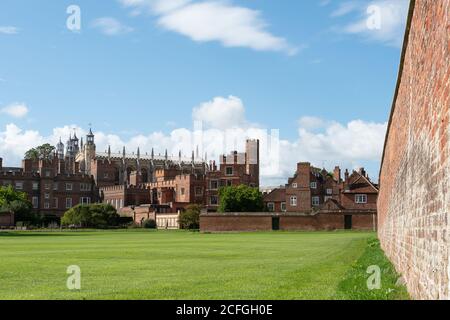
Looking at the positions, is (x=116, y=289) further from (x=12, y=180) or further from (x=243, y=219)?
(x=12, y=180)

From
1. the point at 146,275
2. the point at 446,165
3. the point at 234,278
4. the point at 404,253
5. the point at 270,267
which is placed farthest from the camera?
the point at 270,267

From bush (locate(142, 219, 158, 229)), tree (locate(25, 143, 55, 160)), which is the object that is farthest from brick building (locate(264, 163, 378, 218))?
tree (locate(25, 143, 55, 160))

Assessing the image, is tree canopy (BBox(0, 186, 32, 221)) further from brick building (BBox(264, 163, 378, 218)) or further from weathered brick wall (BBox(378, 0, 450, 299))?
weathered brick wall (BBox(378, 0, 450, 299))

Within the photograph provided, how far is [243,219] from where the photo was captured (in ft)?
270

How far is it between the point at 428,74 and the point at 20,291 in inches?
356

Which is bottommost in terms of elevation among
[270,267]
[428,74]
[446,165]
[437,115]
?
[270,267]

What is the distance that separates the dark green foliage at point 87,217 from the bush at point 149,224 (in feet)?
23.1

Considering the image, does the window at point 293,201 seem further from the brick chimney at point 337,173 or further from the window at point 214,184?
the window at point 214,184

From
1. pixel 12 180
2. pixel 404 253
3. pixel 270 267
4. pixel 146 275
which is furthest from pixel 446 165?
pixel 12 180

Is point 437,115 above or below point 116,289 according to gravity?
above

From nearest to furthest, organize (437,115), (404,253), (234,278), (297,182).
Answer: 1. (437,115)
2. (404,253)
3. (234,278)
4. (297,182)

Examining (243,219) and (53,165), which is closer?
(243,219)

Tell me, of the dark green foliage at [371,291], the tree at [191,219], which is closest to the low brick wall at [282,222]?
the tree at [191,219]

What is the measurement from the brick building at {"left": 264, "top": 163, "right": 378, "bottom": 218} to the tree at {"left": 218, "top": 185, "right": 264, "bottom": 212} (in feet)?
14.7
